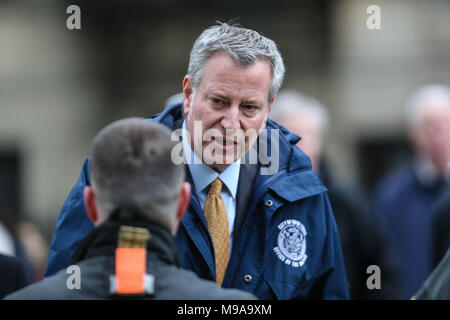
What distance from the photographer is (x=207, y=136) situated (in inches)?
126

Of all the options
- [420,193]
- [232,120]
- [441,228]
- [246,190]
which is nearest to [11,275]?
[246,190]

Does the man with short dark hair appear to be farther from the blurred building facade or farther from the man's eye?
the blurred building facade

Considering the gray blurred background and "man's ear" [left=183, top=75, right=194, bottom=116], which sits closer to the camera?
"man's ear" [left=183, top=75, right=194, bottom=116]

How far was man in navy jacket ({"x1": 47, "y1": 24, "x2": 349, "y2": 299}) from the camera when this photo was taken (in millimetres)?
3127

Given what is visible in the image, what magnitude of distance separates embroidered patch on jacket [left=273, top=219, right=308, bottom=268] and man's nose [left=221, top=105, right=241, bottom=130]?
477 mm

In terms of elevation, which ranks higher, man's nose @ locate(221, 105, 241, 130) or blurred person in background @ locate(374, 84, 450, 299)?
man's nose @ locate(221, 105, 241, 130)

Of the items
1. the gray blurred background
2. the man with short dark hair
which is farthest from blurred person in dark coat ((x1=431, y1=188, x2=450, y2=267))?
the gray blurred background

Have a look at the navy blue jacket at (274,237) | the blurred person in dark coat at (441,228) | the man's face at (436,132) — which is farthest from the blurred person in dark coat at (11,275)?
the man's face at (436,132)

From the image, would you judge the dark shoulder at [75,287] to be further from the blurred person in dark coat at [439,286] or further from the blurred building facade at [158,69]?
the blurred building facade at [158,69]

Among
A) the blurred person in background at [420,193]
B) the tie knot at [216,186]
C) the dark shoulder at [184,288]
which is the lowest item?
the blurred person in background at [420,193]

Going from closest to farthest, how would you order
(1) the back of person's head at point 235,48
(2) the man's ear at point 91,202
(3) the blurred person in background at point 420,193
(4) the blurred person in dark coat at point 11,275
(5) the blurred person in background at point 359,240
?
(2) the man's ear at point 91,202 → (1) the back of person's head at point 235,48 → (4) the blurred person in dark coat at point 11,275 → (5) the blurred person in background at point 359,240 → (3) the blurred person in background at point 420,193

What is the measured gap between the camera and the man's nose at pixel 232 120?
3.14m
